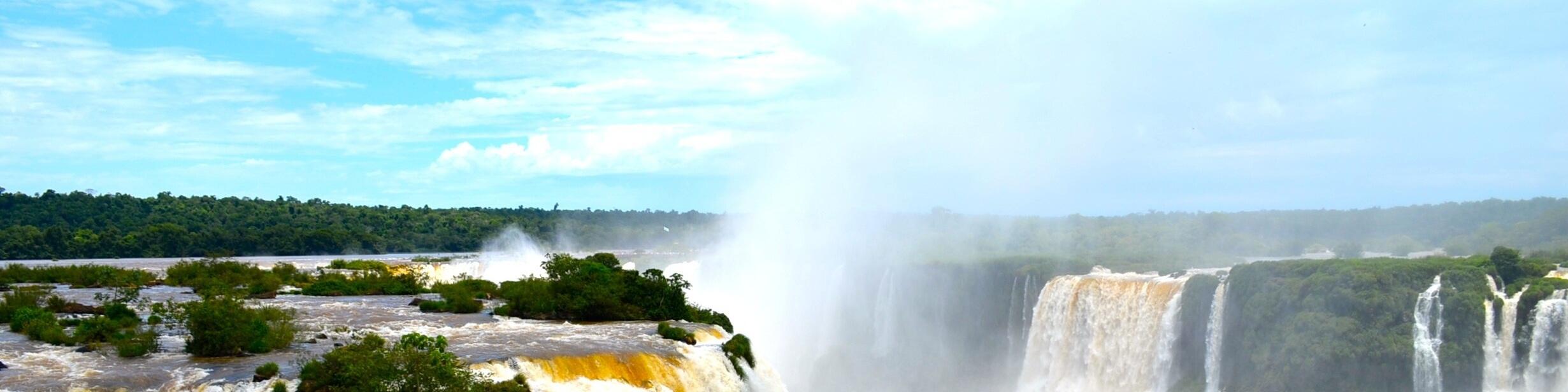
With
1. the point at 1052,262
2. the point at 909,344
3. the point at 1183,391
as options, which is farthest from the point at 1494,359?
the point at 909,344

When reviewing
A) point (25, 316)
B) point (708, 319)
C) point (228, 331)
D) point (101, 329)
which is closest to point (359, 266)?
point (25, 316)

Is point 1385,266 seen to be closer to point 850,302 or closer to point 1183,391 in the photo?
point 1183,391

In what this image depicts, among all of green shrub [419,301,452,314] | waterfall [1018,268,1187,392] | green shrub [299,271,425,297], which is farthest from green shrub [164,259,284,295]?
waterfall [1018,268,1187,392]

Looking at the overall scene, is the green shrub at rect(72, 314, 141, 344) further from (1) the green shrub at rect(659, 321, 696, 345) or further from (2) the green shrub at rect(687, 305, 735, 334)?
(2) the green shrub at rect(687, 305, 735, 334)

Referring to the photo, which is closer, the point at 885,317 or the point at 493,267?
the point at 885,317

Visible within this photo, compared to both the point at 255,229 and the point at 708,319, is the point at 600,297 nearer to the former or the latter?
the point at 708,319

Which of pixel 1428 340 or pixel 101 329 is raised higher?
pixel 101 329

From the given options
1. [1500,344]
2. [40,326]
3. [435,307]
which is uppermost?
[40,326]

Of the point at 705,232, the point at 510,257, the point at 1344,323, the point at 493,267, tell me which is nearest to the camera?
the point at 1344,323
